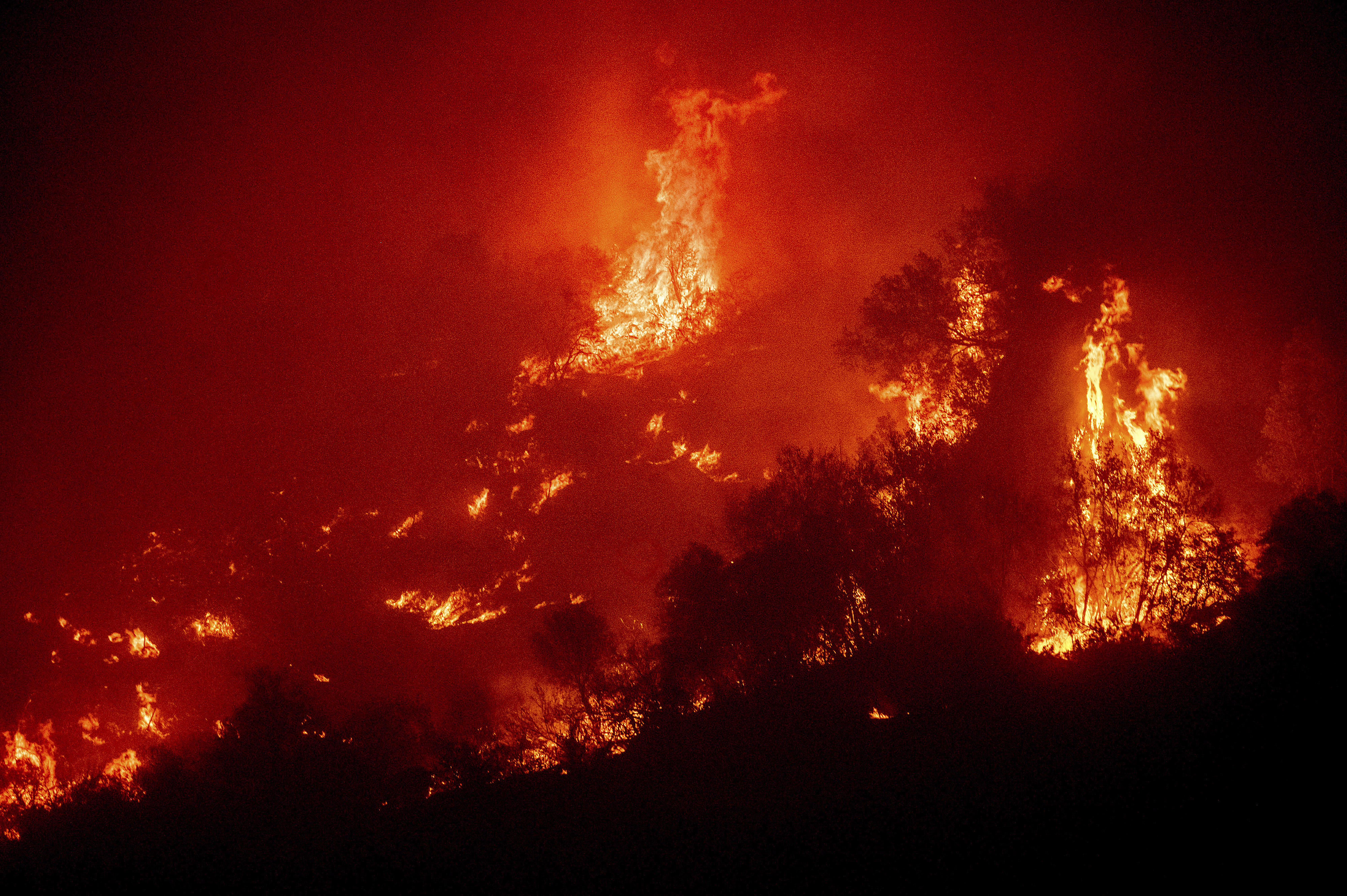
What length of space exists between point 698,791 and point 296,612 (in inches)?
1872

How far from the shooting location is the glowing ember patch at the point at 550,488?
55.4 m

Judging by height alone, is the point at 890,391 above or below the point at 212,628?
below

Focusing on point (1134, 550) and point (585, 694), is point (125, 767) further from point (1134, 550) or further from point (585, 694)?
point (1134, 550)

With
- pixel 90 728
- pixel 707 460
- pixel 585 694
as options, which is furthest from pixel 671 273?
pixel 90 728

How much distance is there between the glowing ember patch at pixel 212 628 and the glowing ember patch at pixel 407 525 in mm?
13184

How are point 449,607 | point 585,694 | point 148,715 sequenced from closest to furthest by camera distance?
point 585,694
point 449,607
point 148,715

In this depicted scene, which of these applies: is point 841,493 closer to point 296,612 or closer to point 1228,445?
point 1228,445

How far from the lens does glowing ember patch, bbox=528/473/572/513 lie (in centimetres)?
5538

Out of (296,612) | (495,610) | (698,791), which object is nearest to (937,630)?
(698,791)

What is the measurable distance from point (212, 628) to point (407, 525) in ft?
Answer: 52.3

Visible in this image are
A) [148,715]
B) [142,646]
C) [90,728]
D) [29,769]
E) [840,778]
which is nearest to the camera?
[840,778]

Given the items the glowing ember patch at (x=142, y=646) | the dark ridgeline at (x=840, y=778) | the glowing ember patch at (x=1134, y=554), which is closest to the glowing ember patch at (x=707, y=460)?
the glowing ember patch at (x=1134, y=554)

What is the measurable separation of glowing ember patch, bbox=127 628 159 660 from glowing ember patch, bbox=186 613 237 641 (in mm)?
2998

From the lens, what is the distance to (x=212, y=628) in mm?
53781
